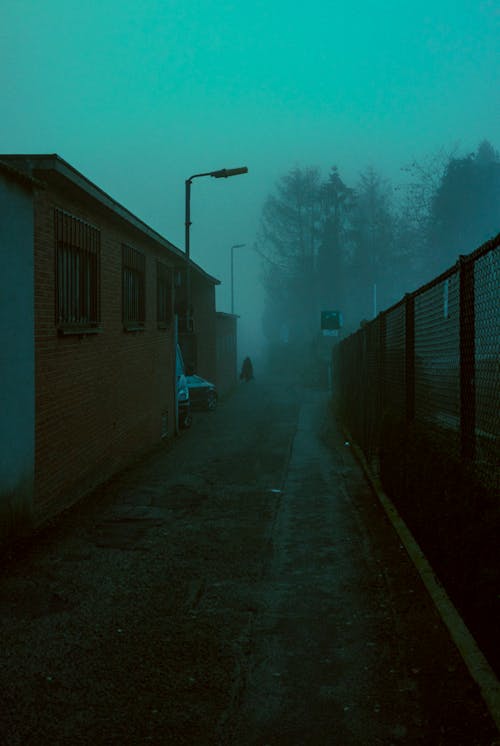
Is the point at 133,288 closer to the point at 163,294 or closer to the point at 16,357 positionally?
the point at 163,294

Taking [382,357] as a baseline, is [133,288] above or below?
above

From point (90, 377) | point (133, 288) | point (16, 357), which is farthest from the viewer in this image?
point (133, 288)

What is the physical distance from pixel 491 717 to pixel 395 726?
0.46 m

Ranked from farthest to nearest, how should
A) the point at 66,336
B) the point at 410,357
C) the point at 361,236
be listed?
the point at 361,236 → the point at 66,336 → the point at 410,357

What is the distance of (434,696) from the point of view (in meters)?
4.23

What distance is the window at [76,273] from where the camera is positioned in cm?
1000

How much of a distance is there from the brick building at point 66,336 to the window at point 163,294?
1519mm

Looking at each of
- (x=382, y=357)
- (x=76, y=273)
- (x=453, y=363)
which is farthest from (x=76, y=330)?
(x=453, y=363)

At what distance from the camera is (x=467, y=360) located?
540cm

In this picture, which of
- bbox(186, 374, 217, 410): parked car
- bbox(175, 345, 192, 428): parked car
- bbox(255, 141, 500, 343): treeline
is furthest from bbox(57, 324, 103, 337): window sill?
bbox(255, 141, 500, 343): treeline

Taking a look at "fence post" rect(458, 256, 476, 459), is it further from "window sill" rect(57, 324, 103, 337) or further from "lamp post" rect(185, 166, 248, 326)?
"lamp post" rect(185, 166, 248, 326)

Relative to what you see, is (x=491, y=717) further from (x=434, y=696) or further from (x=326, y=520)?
(x=326, y=520)

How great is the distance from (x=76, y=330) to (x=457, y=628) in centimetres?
675

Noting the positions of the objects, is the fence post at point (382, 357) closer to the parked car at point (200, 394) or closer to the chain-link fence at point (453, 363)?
the chain-link fence at point (453, 363)
